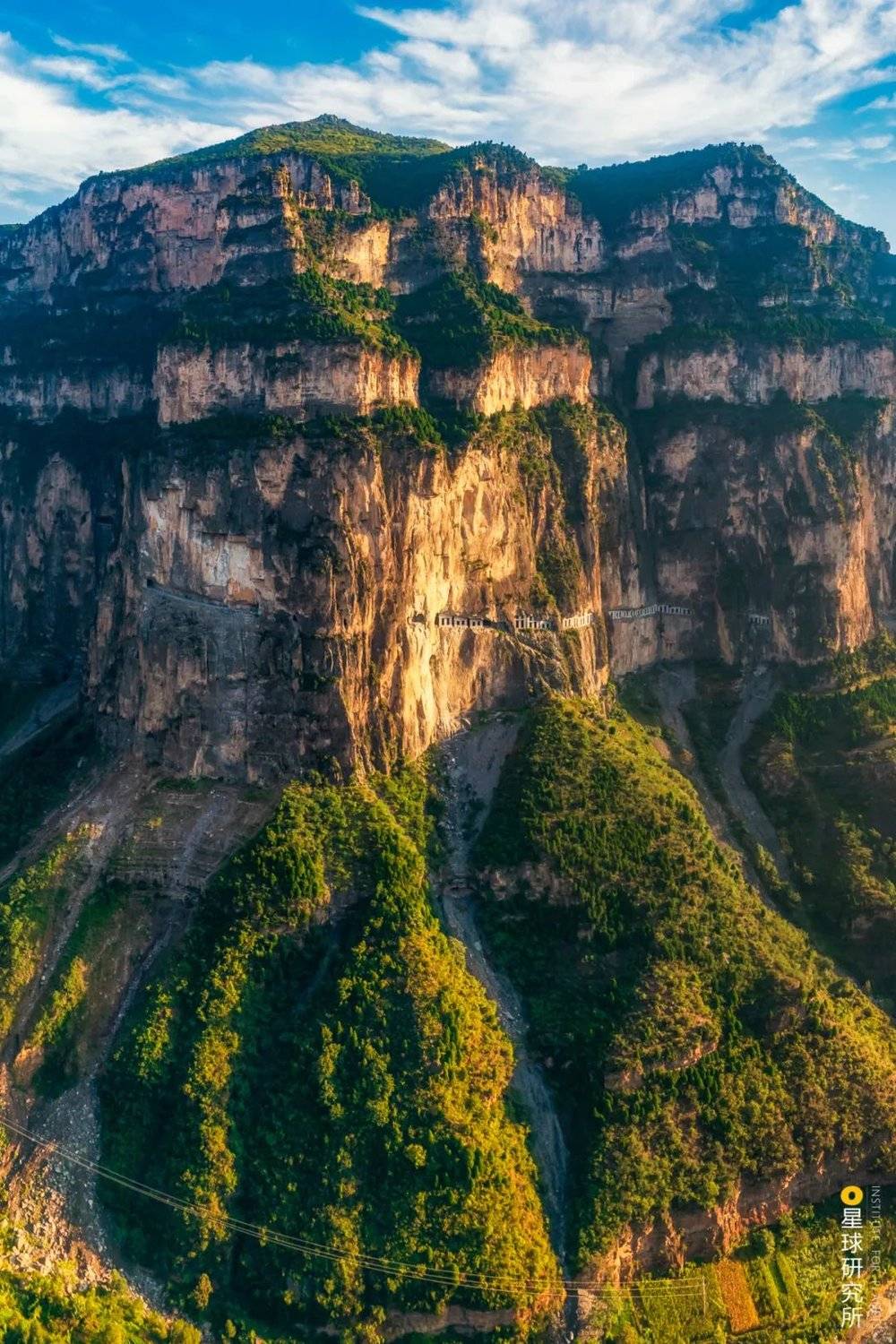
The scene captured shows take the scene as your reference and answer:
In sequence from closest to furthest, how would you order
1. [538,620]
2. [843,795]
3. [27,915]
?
[27,915] → [843,795] → [538,620]

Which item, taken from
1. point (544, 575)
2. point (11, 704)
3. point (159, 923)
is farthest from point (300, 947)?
point (11, 704)

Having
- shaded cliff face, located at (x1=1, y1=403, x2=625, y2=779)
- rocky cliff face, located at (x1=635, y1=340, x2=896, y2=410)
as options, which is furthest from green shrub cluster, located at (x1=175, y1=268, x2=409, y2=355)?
rocky cliff face, located at (x1=635, y1=340, x2=896, y2=410)

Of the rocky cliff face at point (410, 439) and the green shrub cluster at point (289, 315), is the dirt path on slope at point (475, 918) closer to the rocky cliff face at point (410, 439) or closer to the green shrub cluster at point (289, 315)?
the rocky cliff face at point (410, 439)

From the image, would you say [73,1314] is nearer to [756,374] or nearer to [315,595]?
[315,595]

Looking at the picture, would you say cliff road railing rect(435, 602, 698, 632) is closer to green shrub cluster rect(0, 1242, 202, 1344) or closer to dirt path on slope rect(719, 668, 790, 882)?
dirt path on slope rect(719, 668, 790, 882)

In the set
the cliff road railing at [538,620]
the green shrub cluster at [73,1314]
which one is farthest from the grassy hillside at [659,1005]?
the green shrub cluster at [73,1314]

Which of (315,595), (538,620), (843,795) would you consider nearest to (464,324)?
(538,620)
